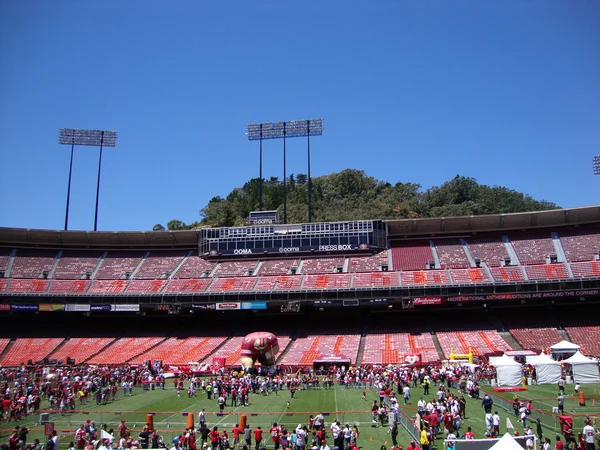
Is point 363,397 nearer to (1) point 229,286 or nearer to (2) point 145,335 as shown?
(1) point 229,286

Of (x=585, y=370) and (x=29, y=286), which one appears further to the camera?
(x=29, y=286)

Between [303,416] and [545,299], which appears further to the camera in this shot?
[545,299]

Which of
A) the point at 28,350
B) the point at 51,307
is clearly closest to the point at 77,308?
the point at 51,307

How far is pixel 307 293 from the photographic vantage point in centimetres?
4912

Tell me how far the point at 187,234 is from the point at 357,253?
20.7 metres

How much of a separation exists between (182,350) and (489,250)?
32.5 metres

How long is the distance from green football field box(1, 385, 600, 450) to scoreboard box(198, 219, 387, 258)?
2592 centimetres

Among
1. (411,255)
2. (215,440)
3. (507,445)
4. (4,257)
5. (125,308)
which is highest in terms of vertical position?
(4,257)

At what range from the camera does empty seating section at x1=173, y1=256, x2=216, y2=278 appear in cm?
5743

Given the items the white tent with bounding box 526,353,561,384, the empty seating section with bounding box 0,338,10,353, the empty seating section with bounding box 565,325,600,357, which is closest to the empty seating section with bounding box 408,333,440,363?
the white tent with bounding box 526,353,561,384

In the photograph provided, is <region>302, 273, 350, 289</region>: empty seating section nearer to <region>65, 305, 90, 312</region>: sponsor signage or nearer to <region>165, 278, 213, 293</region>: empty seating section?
<region>165, 278, 213, 293</region>: empty seating section

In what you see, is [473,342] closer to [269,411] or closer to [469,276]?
[469,276]

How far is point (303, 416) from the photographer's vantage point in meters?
24.4

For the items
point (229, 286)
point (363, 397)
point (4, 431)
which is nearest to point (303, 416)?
point (363, 397)
